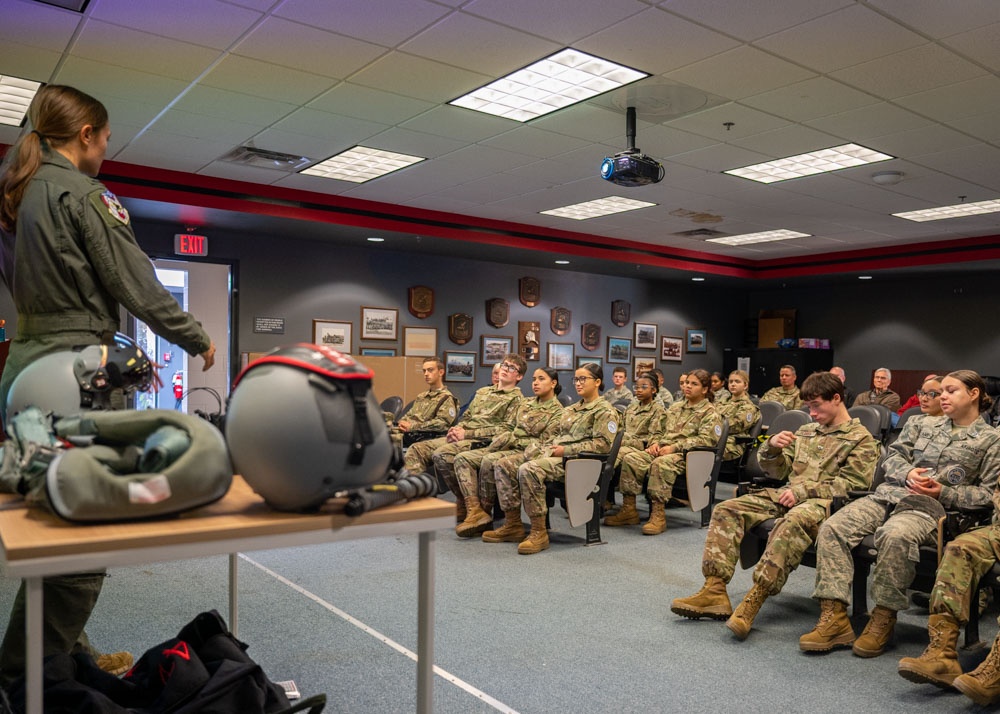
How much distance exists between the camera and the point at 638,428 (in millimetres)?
6688

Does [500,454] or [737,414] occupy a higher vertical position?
[737,414]

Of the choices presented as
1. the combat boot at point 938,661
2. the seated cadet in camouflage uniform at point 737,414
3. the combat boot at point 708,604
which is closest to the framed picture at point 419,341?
the seated cadet in camouflage uniform at point 737,414

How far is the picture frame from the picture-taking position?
454 inches

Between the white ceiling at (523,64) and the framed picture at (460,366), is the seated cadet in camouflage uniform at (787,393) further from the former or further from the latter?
the framed picture at (460,366)

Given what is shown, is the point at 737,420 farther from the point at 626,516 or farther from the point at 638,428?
the point at 626,516

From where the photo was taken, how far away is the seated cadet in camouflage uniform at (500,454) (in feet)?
17.9

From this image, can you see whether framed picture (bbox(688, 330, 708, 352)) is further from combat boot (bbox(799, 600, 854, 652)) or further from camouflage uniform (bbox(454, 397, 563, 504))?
combat boot (bbox(799, 600, 854, 652))

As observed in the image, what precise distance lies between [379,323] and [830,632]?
7.33m

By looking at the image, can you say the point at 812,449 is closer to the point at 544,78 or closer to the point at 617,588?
the point at 617,588

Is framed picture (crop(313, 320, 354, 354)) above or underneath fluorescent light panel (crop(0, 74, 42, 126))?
underneath

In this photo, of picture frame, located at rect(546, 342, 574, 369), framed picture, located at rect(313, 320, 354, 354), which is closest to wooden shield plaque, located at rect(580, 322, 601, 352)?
picture frame, located at rect(546, 342, 574, 369)

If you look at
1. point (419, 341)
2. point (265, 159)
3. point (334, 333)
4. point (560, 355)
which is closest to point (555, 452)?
point (265, 159)

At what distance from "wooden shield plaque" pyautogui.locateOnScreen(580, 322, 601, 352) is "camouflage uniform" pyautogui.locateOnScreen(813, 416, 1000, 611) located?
27.4ft

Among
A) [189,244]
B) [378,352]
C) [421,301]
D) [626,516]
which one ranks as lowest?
[626,516]
